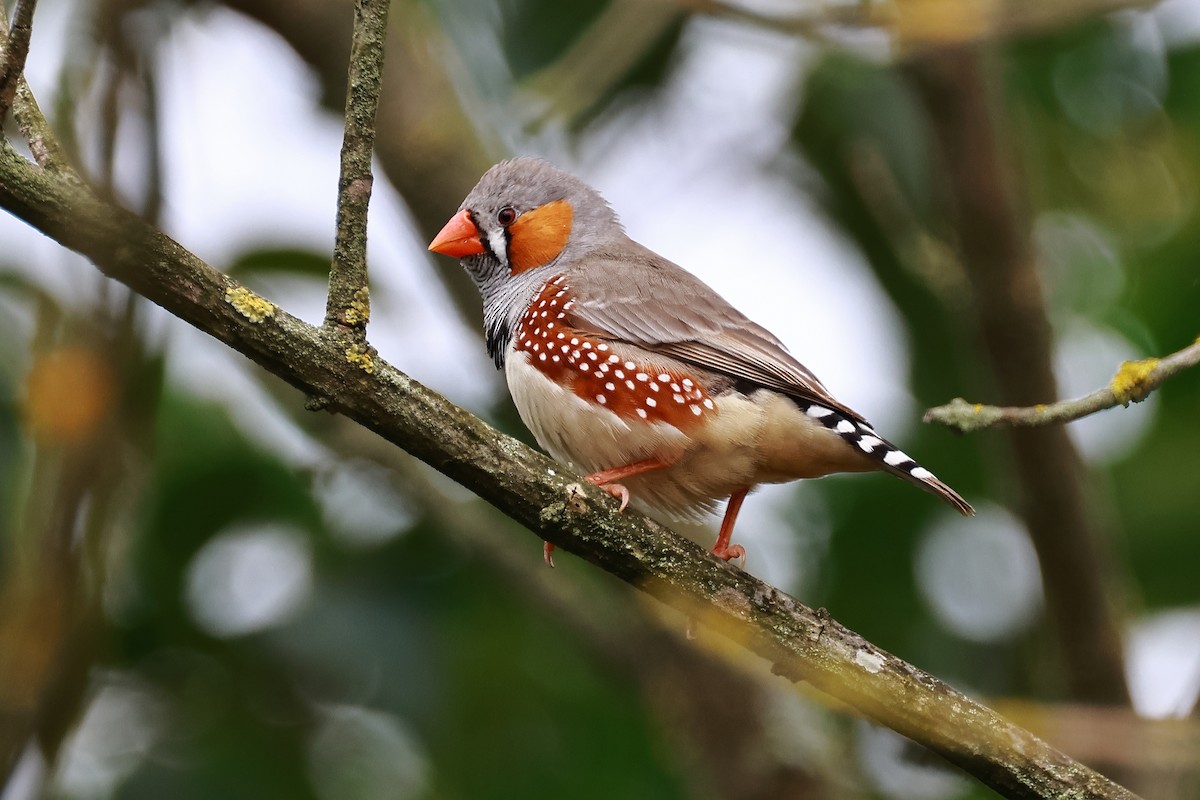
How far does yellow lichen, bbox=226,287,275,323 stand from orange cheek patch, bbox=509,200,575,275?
228 cm

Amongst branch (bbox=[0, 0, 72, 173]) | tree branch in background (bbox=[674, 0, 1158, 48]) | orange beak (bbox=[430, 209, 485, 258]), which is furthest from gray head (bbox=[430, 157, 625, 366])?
branch (bbox=[0, 0, 72, 173])

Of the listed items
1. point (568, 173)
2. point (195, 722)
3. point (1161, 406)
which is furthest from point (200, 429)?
point (1161, 406)

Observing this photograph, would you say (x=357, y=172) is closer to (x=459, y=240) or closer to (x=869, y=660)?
(x=869, y=660)

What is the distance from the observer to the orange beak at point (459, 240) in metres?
5.09

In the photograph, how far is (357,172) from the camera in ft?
9.64

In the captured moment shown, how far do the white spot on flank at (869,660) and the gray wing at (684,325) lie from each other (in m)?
0.97

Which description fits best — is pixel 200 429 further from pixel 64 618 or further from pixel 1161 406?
pixel 1161 406

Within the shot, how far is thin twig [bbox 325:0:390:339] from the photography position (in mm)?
2939

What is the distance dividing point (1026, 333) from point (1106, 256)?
178cm

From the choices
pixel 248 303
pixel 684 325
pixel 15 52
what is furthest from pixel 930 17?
pixel 15 52

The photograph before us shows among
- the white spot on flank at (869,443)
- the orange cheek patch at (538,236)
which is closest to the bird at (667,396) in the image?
the white spot on flank at (869,443)

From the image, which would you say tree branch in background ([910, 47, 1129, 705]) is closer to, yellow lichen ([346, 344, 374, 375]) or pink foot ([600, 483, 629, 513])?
pink foot ([600, 483, 629, 513])

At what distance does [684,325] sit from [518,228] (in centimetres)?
94

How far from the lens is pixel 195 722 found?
5652 millimetres
